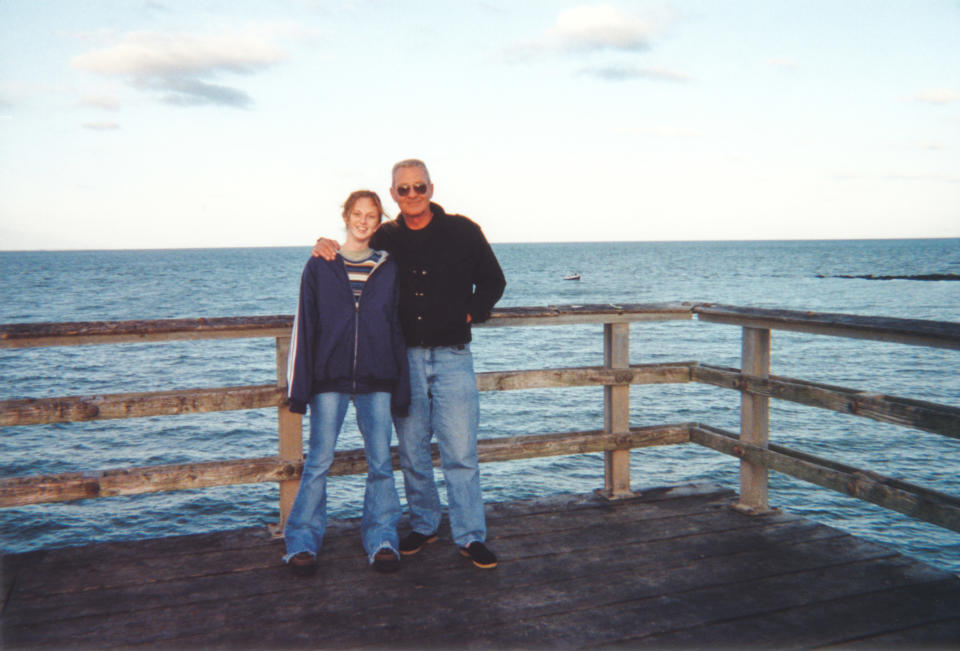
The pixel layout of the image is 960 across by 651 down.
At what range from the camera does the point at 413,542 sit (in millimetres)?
3715

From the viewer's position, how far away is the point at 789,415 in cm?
1725

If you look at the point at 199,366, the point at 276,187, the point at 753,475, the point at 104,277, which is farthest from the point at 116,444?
the point at 104,277

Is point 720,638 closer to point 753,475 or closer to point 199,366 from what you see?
point 753,475

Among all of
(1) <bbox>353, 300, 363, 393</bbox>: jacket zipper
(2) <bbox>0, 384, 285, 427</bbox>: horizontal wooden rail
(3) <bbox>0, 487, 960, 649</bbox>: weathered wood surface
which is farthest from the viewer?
(1) <bbox>353, 300, 363, 393</bbox>: jacket zipper

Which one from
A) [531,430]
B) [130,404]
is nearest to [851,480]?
[130,404]

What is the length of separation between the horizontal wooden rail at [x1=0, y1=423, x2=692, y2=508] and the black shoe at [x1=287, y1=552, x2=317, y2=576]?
1.49 ft

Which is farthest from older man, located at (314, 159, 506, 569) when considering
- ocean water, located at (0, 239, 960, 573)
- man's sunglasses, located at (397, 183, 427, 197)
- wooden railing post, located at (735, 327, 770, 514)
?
ocean water, located at (0, 239, 960, 573)

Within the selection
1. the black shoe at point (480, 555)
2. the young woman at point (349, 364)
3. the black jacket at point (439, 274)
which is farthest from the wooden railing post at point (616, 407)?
the young woman at point (349, 364)

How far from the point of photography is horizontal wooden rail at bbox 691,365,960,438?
3.06 meters

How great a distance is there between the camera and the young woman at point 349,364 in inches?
137

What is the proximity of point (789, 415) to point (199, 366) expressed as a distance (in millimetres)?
18228

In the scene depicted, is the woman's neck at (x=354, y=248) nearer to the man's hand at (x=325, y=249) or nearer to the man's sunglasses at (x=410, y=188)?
the man's hand at (x=325, y=249)

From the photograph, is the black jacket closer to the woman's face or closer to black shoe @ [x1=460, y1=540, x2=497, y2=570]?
the woman's face

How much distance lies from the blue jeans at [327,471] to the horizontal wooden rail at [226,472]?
0.76 ft
